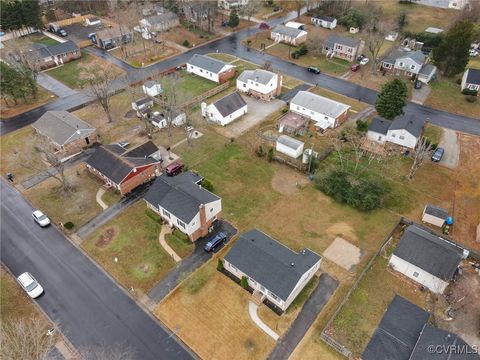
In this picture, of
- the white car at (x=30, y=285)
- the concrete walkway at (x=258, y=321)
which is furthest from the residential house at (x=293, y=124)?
the white car at (x=30, y=285)

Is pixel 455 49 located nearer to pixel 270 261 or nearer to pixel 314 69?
pixel 314 69

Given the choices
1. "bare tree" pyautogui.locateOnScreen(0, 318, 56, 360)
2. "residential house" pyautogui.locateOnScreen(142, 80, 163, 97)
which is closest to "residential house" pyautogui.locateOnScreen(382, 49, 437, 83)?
"residential house" pyautogui.locateOnScreen(142, 80, 163, 97)

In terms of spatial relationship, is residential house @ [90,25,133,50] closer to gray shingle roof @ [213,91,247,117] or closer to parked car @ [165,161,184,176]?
gray shingle roof @ [213,91,247,117]

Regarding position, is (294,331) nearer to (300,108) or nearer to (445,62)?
(300,108)

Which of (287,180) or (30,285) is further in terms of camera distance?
(287,180)

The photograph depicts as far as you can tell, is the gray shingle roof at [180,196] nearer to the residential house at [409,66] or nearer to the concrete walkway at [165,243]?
the concrete walkway at [165,243]

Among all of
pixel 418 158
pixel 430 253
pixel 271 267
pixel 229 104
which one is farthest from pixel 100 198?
pixel 418 158

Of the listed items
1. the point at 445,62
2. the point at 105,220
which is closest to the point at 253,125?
the point at 105,220
